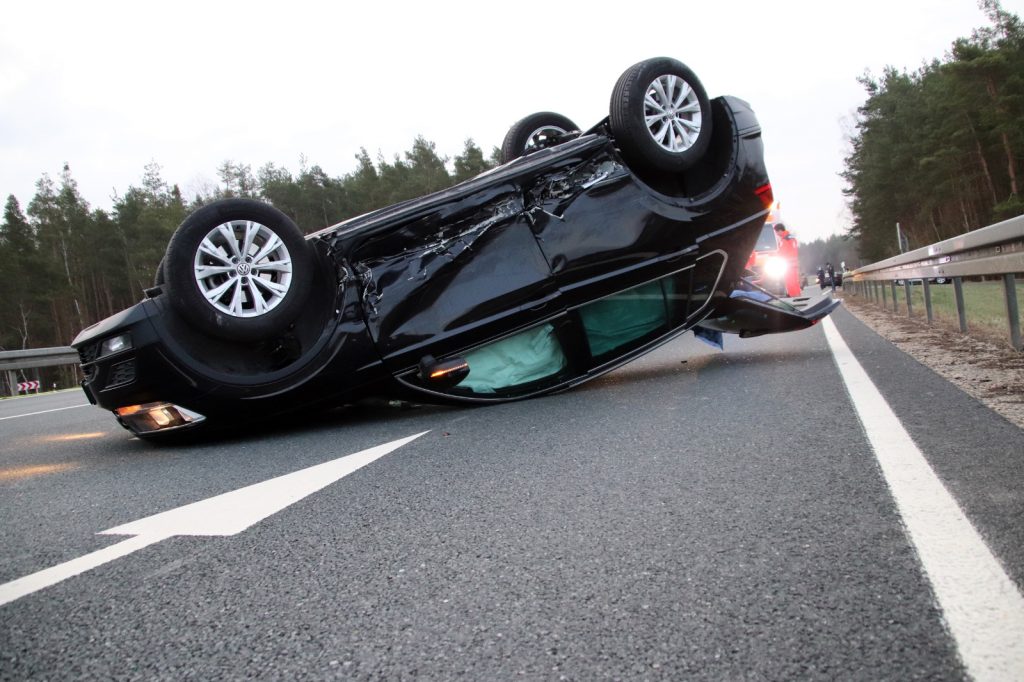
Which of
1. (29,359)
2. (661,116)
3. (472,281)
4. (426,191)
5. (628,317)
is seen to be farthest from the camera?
(426,191)

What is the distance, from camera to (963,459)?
266cm

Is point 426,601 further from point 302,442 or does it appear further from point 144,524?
point 302,442

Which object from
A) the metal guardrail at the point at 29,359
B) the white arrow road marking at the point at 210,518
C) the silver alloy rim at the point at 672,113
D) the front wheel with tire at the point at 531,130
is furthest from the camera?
the metal guardrail at the point at 29,359

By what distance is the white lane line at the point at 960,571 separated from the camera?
135 centimetres

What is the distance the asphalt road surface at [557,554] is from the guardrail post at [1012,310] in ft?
4.84

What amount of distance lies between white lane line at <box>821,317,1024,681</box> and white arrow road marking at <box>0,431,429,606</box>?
2.18 meters

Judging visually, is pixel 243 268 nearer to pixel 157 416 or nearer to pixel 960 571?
pixel 157 416

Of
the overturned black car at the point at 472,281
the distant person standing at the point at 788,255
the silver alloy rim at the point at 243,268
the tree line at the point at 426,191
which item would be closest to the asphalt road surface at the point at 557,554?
the overturned black car at the point at 472,281

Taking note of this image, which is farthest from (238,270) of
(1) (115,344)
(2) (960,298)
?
(2) (960,298)

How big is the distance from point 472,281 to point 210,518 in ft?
8.07

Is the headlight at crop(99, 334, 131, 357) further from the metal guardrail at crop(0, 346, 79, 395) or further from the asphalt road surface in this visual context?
the metal guardrail at crop(0, 346, 79, 395)

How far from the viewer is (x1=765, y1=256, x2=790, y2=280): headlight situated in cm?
1538

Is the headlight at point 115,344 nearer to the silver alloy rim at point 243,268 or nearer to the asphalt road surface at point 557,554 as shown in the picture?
the silver alloy rim at point 243,268

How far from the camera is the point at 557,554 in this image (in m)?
2.06
